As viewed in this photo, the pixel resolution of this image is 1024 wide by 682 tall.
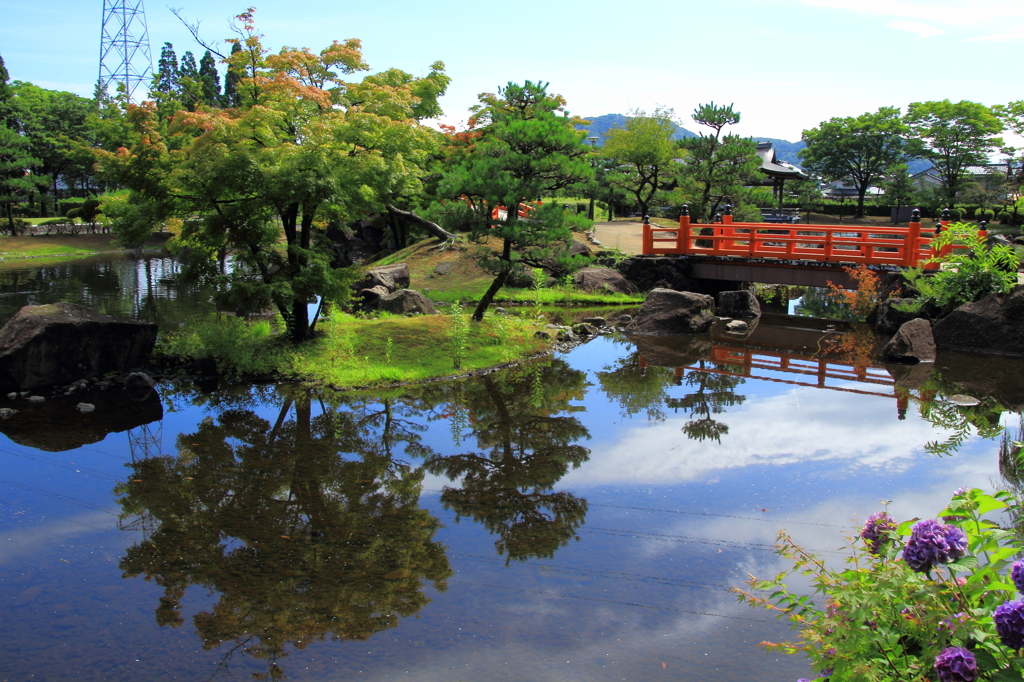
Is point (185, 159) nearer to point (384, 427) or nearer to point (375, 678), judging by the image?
point (384, 427)

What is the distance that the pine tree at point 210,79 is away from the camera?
5456 centimetres

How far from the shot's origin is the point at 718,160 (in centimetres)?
2202

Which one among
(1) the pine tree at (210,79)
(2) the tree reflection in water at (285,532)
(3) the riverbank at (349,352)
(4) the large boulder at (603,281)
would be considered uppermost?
(1) the pine tree at (210,79)

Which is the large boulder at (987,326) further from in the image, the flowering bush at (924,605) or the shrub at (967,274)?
the flowering bush at (924,605)

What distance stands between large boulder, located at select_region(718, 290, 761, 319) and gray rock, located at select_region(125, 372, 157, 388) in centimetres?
1395

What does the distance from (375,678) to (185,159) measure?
31.8 feet

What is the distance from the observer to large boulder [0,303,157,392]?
408 inches

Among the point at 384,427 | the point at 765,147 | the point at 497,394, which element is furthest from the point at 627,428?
the point at 765,147

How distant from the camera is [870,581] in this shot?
9.11ft

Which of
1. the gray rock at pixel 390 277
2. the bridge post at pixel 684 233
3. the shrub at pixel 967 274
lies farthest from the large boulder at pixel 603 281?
the shrub at pixel 967 274

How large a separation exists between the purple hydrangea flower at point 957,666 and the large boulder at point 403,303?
562 inches

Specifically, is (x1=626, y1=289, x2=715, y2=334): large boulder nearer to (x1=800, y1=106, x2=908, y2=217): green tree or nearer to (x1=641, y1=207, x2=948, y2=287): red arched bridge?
(x1=641, y1=207, x2=948, y2=287): red arched bridge

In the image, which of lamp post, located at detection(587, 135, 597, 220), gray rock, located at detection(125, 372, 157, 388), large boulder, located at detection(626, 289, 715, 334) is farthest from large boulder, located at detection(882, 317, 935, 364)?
gray rock, located at detection(125, 372, 157, 388)

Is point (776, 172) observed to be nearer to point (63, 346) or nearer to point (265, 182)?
point (265, 182)
